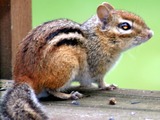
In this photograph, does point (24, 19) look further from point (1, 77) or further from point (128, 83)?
point (128, 83)

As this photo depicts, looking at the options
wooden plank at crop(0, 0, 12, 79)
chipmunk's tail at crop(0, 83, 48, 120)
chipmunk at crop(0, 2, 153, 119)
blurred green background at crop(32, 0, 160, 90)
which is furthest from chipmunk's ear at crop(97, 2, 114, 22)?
blurred green background at crop(32, 0, 160, 90)

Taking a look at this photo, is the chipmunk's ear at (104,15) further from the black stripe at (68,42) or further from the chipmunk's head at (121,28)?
the black stripe at (68,42)

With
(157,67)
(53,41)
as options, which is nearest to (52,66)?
(53,41)

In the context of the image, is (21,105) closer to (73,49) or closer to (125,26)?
(73,49)

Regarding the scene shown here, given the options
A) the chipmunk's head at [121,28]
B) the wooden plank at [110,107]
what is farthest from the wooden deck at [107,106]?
the chipmunk's head at [121,28]

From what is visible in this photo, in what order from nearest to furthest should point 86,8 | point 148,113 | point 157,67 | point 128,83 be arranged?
point 148,113 < point 128,83 < point 157,67 < point 86,8

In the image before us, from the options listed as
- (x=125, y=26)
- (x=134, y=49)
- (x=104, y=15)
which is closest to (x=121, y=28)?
(x=125, y=26)

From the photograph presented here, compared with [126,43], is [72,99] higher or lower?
lower
